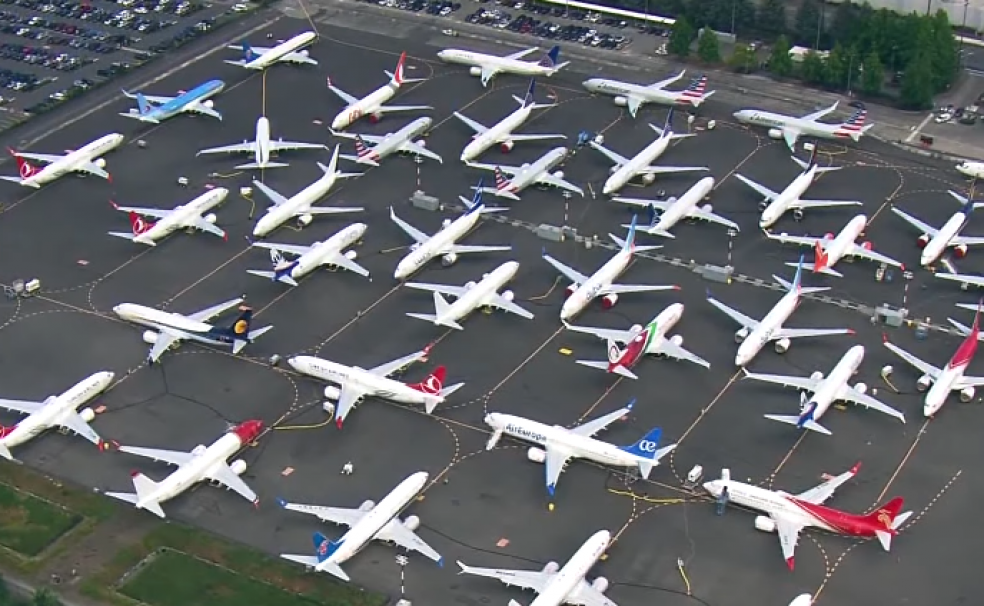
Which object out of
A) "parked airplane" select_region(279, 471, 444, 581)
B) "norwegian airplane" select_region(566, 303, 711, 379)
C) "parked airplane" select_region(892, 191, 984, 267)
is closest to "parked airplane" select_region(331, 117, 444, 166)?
"norwegian airplane" select_region(566, 303, 711, 379)

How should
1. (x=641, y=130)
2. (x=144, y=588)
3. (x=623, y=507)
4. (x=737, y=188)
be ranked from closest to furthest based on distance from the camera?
(x=144, y=588) → (x=623, y=507) → (x=737, y=188) → (x=641, y=130)

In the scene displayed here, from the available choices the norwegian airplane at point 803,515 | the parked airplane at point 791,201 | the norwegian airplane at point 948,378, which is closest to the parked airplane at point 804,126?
the parked airplane at point 791,201

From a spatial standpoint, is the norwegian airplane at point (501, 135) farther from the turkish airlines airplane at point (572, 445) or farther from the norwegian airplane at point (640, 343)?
the turkish airlines airplane at point (572, 445)

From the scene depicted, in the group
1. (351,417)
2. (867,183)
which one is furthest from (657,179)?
(351,417)

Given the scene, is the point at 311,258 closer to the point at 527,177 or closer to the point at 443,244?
the point at 443,244

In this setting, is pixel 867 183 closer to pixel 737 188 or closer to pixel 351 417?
pixel 737 188

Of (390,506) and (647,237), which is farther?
(647,237)

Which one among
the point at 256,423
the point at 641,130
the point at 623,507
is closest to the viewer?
the point at 623,507
